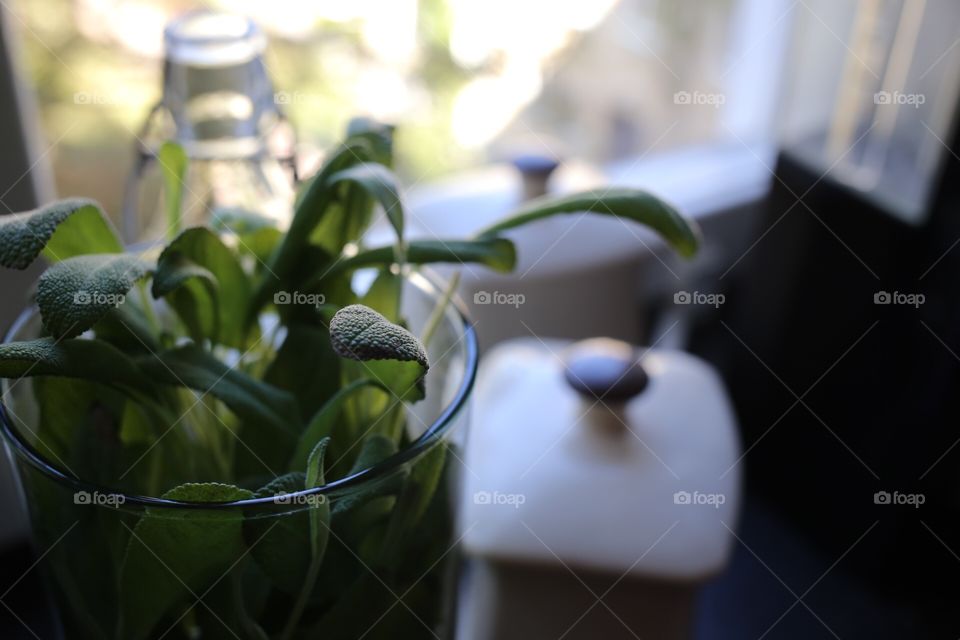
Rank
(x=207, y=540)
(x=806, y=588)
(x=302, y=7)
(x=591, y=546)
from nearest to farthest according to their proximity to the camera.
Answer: (x=207, y=540)
(x=591, y=546)
(x=806, y=588)
(x=302, y=7)

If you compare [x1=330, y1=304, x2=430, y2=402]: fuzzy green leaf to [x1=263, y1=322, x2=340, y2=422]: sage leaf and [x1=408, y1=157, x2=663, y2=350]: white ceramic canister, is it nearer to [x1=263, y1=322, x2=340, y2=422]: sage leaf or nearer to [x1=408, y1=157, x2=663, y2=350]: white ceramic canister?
[x1=263, y1=322, x2=340, y2=422]: sage leaf

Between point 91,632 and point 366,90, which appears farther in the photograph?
point 366,90

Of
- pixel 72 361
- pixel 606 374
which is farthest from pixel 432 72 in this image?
pixel 72 361

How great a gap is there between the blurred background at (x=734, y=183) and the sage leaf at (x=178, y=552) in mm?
193

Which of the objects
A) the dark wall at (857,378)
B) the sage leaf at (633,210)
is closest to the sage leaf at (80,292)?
the sage leaf at (633,210)

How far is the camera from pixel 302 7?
576mm

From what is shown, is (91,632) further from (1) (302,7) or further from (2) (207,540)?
(1) (302,7)

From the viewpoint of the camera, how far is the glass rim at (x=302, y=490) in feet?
0.82

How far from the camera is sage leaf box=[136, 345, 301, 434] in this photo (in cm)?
28

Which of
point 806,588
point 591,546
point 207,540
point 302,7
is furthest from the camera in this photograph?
point 302,7

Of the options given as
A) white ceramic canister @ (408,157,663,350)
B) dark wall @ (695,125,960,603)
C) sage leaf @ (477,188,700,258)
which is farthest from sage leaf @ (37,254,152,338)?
dark wall @ (695,125,960,603)

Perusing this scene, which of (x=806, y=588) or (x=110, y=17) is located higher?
(x=110, y=17)

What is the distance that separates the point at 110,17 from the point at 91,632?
38 centimetres

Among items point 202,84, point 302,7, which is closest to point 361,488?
point 202,84
